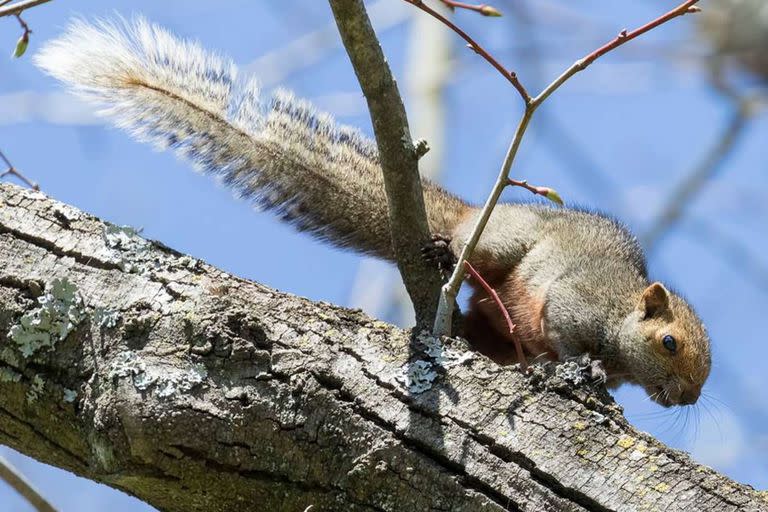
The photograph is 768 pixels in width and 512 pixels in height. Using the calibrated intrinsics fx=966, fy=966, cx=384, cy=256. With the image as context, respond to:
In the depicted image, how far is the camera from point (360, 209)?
432cm

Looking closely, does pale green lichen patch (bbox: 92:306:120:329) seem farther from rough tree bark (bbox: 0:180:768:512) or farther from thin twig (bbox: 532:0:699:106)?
thin twig (bbox: 532:0:699:106)

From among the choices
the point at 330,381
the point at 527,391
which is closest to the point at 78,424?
the point at 330,381

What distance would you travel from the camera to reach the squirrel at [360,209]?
3828 mm

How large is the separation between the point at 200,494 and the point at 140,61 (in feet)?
6.67

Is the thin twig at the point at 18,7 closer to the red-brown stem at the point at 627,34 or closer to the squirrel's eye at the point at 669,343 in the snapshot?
the red-brown stem at the point at 627,34

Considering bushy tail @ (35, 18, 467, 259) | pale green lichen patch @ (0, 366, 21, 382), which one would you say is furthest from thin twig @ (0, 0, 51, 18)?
bushy tail @ (35, 18, 467, 259)

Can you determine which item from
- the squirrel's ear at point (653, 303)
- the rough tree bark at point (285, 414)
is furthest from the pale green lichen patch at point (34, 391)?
the squirrel's ear at point (653, 303)

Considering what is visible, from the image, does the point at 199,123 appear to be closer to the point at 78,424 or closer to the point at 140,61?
the point at 140,61

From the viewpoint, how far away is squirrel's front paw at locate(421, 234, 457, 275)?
3121mm

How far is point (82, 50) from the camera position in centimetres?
373

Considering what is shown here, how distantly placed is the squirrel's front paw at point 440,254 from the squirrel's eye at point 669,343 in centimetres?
116

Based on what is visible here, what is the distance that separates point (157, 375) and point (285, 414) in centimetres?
35

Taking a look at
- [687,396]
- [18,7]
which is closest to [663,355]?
[687,396]

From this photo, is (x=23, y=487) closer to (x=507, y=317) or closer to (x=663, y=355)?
(x=507, y=317)
